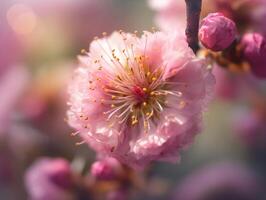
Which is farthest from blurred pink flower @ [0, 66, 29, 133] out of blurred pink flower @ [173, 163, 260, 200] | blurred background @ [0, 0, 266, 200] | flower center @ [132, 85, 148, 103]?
flower center @ [132, 85, 148, 103]

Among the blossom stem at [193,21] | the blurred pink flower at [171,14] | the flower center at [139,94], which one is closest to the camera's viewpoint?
the blossom stem at [193,21]

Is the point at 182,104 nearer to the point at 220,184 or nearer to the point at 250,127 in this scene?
the point at 250,127

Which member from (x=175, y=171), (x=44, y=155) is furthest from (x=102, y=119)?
(x=175, y=171)

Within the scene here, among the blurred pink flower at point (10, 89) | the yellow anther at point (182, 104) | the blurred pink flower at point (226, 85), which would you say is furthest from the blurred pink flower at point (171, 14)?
the blurred pink flower at point (10, 89)

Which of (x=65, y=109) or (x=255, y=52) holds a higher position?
(x=65, y=109)

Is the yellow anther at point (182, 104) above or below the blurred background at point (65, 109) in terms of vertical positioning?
below

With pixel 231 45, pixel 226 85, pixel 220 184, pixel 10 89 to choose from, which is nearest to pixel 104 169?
pixel 231 45

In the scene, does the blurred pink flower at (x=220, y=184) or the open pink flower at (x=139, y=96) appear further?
the blurred pink flower at (x=220, y=184)

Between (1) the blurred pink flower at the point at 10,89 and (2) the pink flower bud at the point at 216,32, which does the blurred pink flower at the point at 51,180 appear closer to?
(1) the blurred pink flower at the point at 10,89
